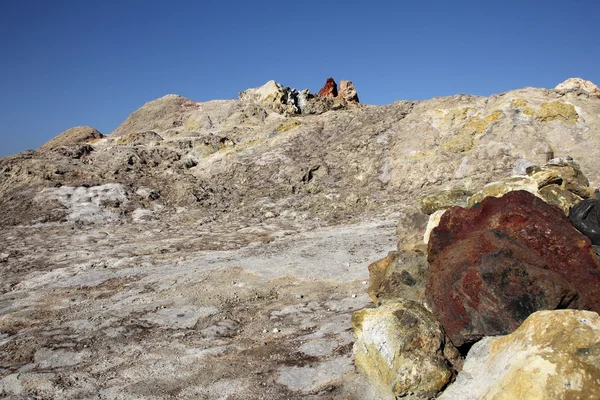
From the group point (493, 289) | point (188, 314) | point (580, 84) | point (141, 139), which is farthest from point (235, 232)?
point (580, 84)

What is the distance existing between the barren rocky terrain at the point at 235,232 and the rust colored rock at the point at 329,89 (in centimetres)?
304

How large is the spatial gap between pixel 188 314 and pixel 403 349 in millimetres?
4247

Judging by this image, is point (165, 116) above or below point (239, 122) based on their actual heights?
above

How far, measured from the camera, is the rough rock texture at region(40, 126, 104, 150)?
96.3ft

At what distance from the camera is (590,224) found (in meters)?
5.59

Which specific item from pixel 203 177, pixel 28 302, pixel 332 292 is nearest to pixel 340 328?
pixel 332 292

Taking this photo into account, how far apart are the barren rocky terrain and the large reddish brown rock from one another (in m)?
1.08

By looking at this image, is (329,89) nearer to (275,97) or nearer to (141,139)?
(275,97)

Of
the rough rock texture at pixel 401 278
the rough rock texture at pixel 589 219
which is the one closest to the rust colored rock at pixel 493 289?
the rough rock texture at pixel 401 278

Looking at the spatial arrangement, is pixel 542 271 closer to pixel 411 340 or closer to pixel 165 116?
pixel 411 340

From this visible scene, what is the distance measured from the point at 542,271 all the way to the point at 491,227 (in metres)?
0.96

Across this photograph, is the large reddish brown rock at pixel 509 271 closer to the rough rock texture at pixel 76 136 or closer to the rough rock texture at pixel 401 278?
the rough rock texture at pixel 401 278

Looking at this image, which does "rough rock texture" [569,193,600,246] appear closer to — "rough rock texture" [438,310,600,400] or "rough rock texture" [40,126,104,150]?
"rough rock texture" [438,310,600,400]

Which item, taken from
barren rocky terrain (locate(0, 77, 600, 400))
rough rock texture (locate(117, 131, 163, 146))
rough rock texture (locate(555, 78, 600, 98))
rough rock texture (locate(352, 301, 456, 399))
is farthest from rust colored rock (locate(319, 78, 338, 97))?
rough rock texture (locate(352, 301, 456, 399))
